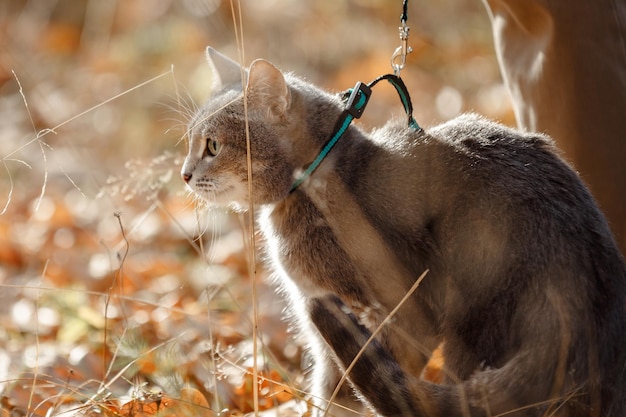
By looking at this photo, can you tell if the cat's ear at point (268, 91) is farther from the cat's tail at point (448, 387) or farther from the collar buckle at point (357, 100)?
the cat's tail at point (448, 387)

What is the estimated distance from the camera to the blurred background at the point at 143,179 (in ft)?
6.81

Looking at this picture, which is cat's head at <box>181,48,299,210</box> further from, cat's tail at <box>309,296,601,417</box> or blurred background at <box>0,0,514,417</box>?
cat's tail at <box>309,296,601,417</box>

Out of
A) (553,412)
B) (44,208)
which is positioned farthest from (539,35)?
(44,208)

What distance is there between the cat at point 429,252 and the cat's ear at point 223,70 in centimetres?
5

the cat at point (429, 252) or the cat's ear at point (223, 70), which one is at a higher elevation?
the cat's ear at point (223, 70)

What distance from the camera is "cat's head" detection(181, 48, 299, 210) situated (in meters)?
2.01

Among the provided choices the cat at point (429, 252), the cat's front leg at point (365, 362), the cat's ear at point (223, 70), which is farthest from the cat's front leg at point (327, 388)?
the cat's ear at point (223, 70)

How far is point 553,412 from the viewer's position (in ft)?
5.08

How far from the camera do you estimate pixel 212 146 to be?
210cm

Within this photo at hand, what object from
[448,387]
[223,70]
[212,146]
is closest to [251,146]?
[212,146]

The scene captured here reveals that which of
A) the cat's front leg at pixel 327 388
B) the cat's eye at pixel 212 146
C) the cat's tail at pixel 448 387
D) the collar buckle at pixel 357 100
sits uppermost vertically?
the collar buckle at pixel 357 100

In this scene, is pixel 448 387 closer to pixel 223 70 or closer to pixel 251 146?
pixel 251 146

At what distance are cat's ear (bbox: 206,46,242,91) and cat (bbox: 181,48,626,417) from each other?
5 centimetres

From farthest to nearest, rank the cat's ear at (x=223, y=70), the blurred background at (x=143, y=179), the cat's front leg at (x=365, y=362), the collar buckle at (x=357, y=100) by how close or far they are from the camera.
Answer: the cat's ear at (x=223, y=70)
the blurred background at (x=143, y=179)
the collar buckle at (x=357, y=100)
the cat's front leg at (x=365, y=362)
